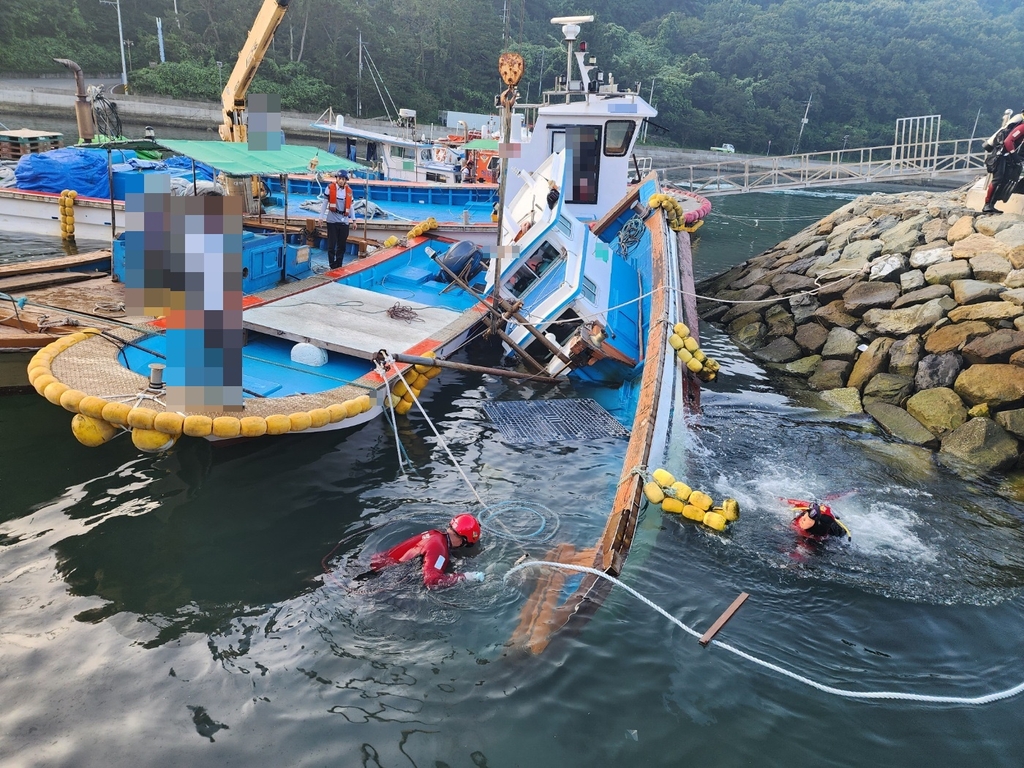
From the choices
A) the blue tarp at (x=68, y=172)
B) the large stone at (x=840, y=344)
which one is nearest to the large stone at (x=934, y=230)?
the large stone at (x=840, y=344)

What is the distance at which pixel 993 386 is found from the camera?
357 inches

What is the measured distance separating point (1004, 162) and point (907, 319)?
3988mm

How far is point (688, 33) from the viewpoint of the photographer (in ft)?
268

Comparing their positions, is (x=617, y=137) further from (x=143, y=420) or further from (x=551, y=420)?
(x=143, y=420)

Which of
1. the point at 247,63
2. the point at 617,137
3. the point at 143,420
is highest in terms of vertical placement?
the point at 247,63

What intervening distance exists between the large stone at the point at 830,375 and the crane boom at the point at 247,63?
1187 cm

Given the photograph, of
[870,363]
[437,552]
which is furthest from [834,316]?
[437,552]

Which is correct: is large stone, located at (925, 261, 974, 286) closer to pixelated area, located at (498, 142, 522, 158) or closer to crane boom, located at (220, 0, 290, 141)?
pixelated area, located at (498, 142, 522, 158)

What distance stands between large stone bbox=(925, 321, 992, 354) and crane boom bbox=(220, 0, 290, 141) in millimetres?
12872

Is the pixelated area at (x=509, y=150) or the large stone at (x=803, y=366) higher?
the pixelated area at (x=509, y=150)

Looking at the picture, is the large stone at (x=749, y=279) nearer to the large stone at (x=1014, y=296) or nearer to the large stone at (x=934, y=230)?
the large stone at (x=934, y=230)

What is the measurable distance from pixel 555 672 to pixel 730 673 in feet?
4.34

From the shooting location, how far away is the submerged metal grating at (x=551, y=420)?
28.0 ft

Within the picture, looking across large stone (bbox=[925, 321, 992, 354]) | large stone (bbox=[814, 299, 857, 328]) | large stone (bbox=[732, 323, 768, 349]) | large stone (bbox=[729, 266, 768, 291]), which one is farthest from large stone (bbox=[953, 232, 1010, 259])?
large stone (bbox=[729, 266, 768, 291])
